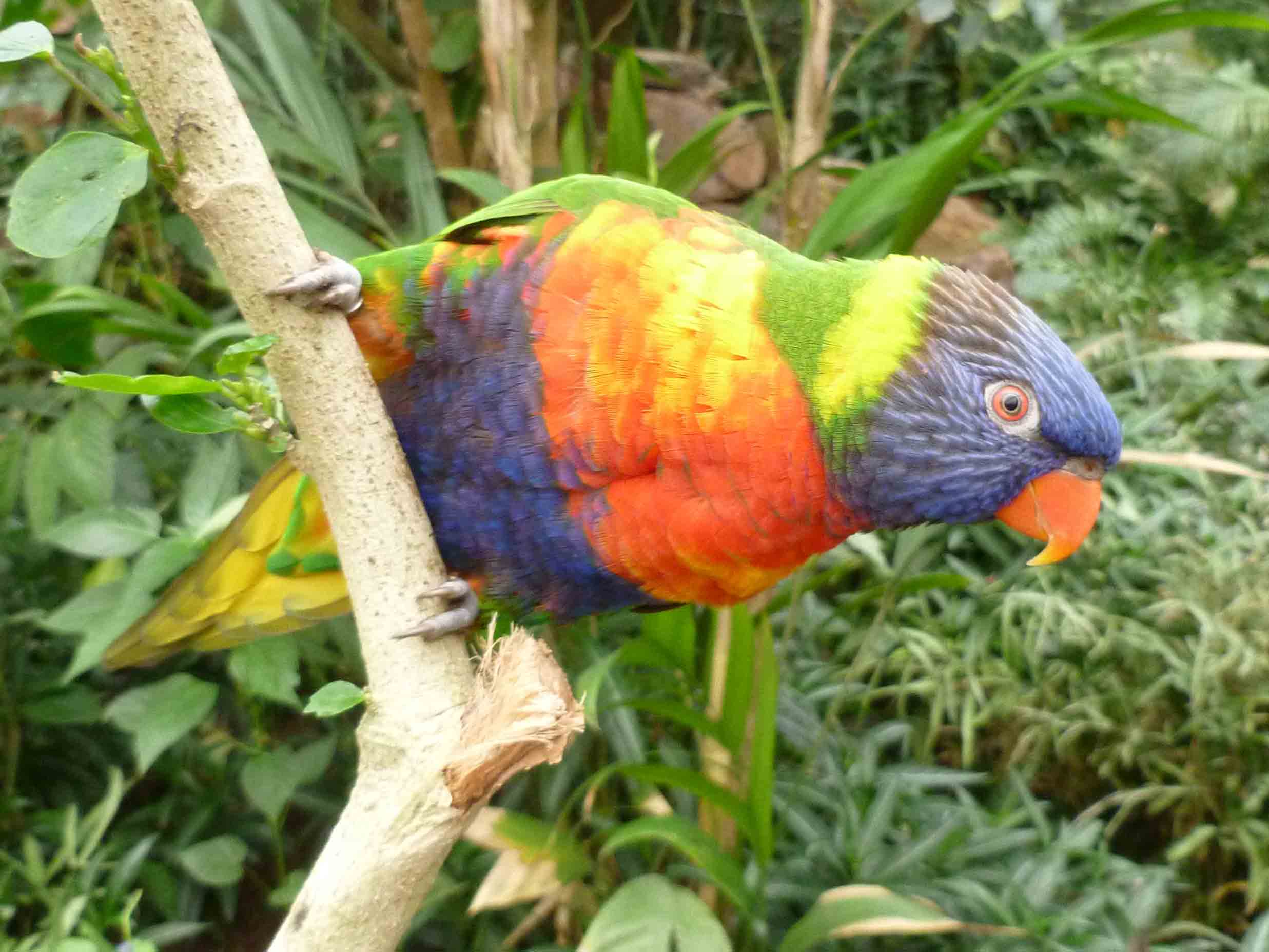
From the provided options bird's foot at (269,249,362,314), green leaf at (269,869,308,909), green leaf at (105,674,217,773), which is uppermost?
bird's foot at (269,249,362,314)

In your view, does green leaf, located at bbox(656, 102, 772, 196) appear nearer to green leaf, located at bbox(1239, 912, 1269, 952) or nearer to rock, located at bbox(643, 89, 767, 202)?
rock, located at bbox(643, 89, 767, 202)

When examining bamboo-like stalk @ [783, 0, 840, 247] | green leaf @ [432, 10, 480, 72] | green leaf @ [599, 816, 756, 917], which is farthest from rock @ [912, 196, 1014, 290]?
green leaf @ [599, 816, 756, 917]

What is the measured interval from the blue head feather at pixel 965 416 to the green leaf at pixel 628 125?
694 mm

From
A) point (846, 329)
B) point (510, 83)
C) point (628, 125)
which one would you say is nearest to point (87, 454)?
point (510, 83)

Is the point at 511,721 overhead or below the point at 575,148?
below

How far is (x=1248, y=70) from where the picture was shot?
2307 millimetres

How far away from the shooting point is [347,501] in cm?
67

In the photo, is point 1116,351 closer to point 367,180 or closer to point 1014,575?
point 1014,575

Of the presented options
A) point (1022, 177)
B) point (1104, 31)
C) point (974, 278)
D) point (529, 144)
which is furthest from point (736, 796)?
point (1022, 177)

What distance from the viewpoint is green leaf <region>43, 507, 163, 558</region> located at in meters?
1.04

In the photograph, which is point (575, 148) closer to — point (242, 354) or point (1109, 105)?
point (1109, 105)

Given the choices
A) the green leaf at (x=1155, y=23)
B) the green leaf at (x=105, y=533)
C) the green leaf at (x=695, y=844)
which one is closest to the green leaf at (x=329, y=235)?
the green leaf at (x=105, y=533)

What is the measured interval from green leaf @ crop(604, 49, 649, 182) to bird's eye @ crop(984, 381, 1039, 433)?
73cm

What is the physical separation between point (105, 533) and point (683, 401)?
69cm
